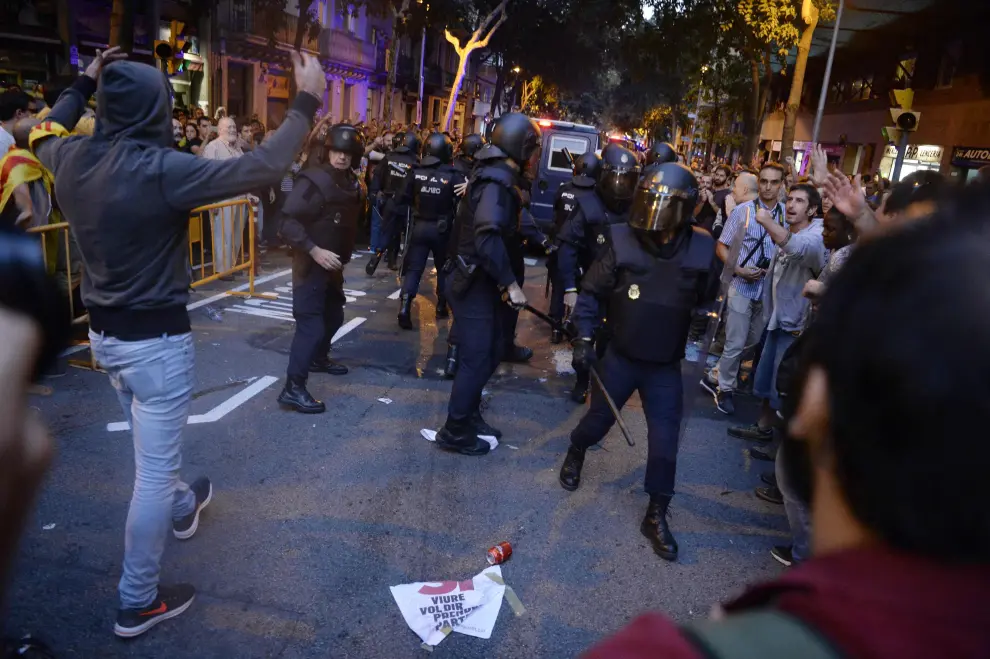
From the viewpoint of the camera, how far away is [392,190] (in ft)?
31.1

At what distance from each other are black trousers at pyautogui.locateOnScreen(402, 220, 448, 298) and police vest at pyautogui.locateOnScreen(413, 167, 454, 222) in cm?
10

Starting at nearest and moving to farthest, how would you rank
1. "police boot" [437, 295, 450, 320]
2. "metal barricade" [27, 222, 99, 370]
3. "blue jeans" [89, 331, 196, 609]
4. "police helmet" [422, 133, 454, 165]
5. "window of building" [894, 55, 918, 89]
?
"blue jeans" [89, 331, 196, 609], "metal barricade" [27, 222, 99, 370], "police helmet" [422, 133, 454, 165], "police boot" [437, 295, 450, 320], "window of building" [894, 55, 918, 89]

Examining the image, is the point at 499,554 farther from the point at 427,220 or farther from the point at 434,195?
the point at 434,195

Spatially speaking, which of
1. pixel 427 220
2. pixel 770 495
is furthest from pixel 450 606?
pixel 427 220

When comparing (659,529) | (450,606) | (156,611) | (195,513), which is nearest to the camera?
(156,611)

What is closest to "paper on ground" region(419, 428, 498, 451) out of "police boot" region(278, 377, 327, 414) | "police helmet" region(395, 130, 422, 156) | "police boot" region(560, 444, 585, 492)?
"police boot" region(560, 444, 585, 492)

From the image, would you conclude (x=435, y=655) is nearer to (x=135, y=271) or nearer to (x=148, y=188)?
(x=135, y=271)

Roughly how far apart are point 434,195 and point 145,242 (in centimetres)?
528

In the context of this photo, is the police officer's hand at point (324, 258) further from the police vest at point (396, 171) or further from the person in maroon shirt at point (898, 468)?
the person in maroon shirt at point (898, 468)

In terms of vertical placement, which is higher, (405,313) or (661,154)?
(661,154)

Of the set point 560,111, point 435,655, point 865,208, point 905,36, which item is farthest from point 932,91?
point 560,111

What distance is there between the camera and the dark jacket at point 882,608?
66cm

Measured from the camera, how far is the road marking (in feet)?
15.6

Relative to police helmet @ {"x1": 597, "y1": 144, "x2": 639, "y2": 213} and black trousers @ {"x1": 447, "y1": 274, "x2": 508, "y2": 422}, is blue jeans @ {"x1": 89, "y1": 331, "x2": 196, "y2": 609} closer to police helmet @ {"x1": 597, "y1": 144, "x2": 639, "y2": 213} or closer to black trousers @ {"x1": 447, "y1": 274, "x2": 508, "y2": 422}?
black trousers @ {"x1": 447, "y1": 274, "x2": 508, "y2": 422}
